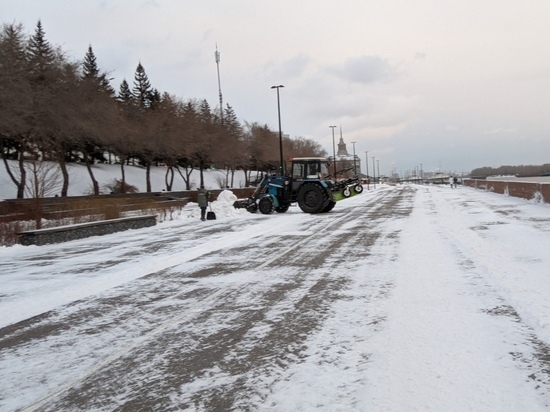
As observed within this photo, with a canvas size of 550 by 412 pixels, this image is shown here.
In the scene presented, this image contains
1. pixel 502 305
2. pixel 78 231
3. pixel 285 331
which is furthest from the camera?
pixel 78 231

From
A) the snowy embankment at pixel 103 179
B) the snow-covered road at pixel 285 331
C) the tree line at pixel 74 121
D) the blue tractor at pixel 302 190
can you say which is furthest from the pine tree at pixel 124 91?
the snow-covered road at pixel 285 331

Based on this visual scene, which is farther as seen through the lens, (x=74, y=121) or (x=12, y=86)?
(x=74, y=121)

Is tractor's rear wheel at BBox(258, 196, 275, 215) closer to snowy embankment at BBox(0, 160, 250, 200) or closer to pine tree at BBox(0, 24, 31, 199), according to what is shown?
pine tree at BBox(0, 24, 31, 199)

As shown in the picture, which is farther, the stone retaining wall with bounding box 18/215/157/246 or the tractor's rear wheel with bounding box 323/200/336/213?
the tractor's rear wheel with bounding box 323/200/336/213

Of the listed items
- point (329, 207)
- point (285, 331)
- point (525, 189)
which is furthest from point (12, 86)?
point (525, 189)

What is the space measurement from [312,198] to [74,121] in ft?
62.0

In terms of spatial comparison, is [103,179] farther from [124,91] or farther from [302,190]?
[302,190]

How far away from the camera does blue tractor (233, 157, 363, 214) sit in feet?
73.8

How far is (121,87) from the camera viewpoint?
72.8 metres

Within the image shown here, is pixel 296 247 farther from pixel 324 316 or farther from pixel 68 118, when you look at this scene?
pixel 68 118

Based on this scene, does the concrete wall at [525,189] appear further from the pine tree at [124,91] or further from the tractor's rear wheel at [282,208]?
the pine tree at [124,91]

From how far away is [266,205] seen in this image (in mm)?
23078

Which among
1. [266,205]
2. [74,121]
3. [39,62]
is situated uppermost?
[39,62]

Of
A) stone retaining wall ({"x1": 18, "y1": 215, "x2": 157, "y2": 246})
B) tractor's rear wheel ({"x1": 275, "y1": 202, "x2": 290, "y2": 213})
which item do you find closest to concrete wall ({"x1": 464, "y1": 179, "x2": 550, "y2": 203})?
tractor's rear wheel ({"x1": 275, "y1": 202, "x2": 290, "y2": 213})
